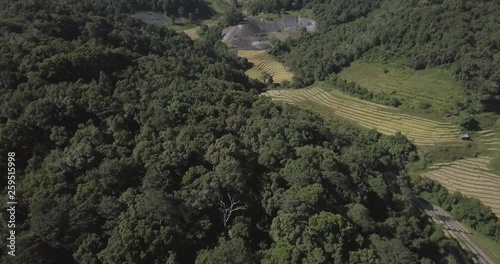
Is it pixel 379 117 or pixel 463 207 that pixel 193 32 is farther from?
pixel 463 207

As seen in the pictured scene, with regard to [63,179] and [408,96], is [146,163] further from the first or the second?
[408,96]

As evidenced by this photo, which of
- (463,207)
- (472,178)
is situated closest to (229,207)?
(463,207)

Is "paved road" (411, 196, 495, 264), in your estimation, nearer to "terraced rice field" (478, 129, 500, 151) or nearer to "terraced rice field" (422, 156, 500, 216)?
"terraced rice field" (422, 156, 500, 216)

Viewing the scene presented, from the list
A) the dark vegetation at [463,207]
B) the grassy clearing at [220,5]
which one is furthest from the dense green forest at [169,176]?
the grassy clearing at [220,5]

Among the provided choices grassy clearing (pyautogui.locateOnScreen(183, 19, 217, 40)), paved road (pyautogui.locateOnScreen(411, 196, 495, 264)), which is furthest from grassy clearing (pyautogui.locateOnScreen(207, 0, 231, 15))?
paved road (pyautogui.locateOnScreen(411, 196, 495, 264))

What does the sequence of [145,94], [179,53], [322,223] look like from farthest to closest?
[179,53], [145,94], [322,223]

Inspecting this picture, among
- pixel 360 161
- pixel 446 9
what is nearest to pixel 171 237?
pixel 360 161
